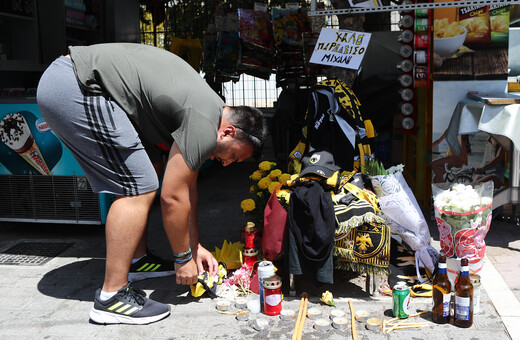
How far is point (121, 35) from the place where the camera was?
814cm

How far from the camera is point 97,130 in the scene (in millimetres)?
3232

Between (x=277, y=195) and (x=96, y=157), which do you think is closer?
(x=96, y=157)

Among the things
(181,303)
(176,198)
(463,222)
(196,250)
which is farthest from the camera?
(196,250)

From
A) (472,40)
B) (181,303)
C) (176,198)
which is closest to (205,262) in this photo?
(181,303)

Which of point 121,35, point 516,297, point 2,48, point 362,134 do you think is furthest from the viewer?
point 121,35

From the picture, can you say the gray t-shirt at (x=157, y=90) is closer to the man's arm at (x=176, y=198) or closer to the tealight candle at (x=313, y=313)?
the man's arm at (x=176, y=198)

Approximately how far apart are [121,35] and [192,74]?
5214 millimetres

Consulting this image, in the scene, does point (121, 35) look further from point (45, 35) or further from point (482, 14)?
point (482, 14)

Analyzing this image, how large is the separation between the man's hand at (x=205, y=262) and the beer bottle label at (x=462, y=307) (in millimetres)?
1533

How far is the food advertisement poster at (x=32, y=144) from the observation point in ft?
15.5

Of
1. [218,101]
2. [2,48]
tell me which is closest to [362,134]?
[218,101]

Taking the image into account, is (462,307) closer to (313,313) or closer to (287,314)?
(313,313)

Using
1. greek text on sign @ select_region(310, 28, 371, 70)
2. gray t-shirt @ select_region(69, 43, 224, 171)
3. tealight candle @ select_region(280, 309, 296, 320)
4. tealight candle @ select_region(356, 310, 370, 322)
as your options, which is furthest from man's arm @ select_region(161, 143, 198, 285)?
greek text on sign @ select_region(310, 28, 371, 70)

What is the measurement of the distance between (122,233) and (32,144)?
193cm
